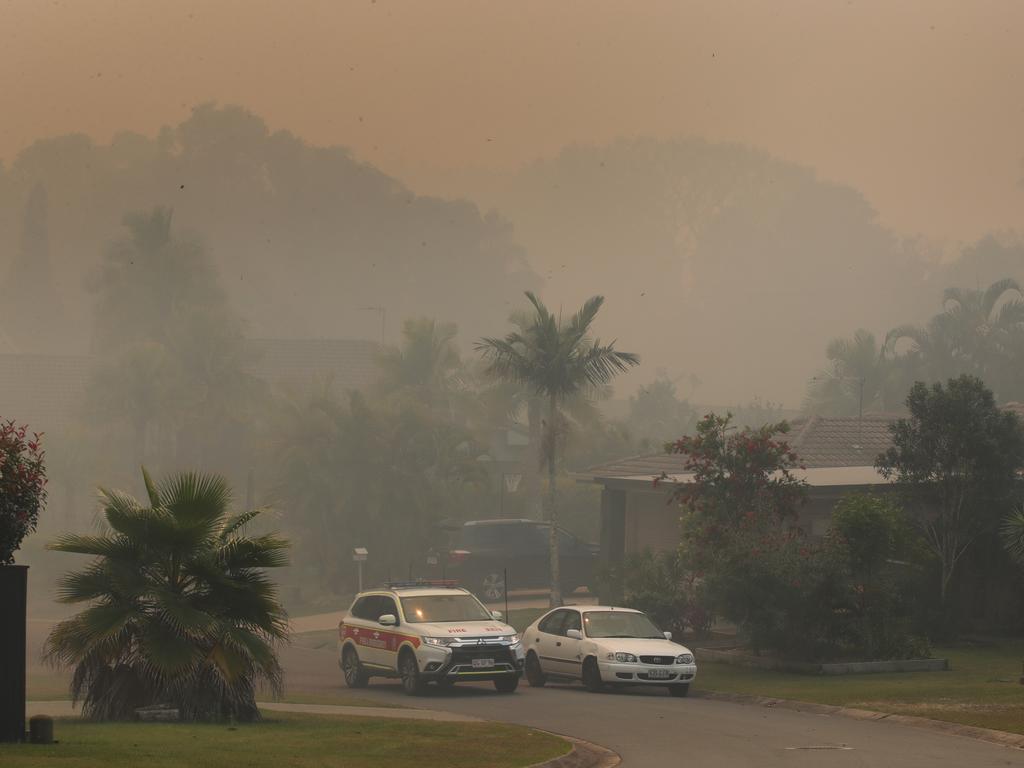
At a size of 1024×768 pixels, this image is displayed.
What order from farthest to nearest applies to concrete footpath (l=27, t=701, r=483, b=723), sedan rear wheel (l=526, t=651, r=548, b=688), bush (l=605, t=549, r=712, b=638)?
bush (l=605, t=549, r=712, b=638), sedan rear wheel (l=526, t=651, r=548, b=688), concrete footpath (l=27, t=701, r=483, b=723)

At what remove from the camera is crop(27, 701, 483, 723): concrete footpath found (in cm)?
1922

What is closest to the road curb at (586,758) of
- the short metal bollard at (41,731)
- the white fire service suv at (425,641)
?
the short metal bollard at (41,731)

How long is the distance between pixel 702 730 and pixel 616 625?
21.1ft

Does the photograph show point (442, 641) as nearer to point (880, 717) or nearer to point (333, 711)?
point (333, 711)

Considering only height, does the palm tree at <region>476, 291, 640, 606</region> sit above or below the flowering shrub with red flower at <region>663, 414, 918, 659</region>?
above

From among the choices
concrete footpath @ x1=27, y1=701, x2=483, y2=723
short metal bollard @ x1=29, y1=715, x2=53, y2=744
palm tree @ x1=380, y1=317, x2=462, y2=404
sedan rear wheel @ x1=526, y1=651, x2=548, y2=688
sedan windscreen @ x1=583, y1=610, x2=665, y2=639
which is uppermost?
palm tree @ x1=380, y1=317, x2=462, y2=404

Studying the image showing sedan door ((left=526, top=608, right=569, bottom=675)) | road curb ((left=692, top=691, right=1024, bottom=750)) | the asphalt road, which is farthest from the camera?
sedan door ((left=526, top=608, right=569, bottom=675))

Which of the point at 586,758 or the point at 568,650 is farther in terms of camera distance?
the point at 568,650

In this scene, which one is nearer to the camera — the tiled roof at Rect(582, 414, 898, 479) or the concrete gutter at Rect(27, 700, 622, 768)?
the concrete gutter at Rect(27, 700, 622, 768)

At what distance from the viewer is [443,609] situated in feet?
81.0

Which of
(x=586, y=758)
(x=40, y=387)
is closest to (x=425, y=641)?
(x=586, y=758)

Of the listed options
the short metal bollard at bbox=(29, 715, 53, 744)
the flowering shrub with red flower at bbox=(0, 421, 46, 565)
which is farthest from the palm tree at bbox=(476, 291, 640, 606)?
the short metal bollard at bbox=(29, 715, 53, 744)

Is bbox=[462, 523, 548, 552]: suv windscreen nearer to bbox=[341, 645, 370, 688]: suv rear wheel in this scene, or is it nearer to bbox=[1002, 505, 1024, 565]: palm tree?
bbox=[341, 645, 370, 688]: suv rear wheel

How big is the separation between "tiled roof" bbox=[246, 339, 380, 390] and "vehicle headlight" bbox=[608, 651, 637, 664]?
252 feet
